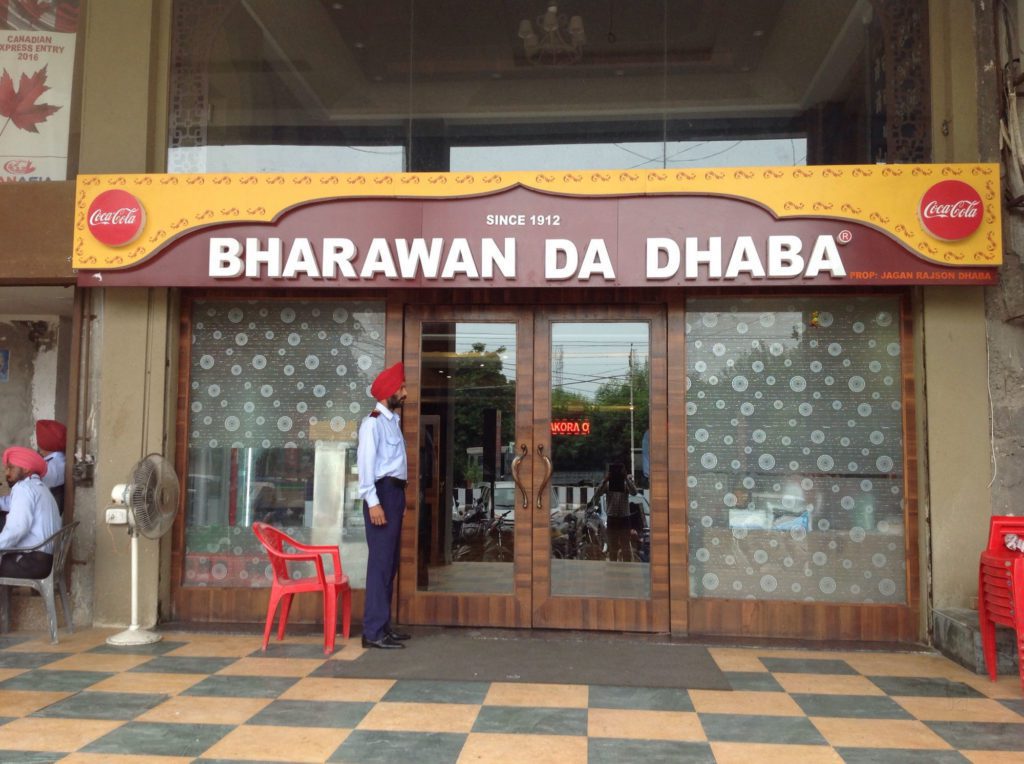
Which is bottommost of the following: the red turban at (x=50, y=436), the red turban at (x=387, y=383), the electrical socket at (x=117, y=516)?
the electrical socket at (x=117, y=516)

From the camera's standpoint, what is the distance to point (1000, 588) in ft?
14.3

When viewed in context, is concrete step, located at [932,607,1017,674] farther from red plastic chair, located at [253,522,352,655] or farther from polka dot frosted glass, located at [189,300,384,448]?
polka dot frosted glass, located at [189,300,384,448]

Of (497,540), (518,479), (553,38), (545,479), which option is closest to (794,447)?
(545,479)

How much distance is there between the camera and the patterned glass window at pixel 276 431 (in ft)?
19.1

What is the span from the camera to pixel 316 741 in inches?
139

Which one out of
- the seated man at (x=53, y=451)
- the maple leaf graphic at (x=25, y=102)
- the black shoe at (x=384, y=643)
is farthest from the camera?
the maple leaf graphic at (x=25, y=102)

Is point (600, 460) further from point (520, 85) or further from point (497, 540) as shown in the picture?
point (520, 85)

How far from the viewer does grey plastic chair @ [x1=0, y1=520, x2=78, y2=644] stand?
5.20m

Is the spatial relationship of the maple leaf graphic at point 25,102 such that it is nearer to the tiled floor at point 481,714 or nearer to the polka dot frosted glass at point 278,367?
the polka dot frosted glass at point 278,367

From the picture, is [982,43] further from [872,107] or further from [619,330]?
[619,330]

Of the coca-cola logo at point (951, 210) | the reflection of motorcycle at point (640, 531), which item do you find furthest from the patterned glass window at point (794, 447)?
the coca-cola logo at point (951, 210)

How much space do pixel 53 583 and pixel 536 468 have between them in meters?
3.20

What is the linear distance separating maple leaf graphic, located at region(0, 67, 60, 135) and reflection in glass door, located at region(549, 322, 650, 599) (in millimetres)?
4236

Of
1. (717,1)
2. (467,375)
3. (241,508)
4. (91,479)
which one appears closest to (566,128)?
(717,1)
